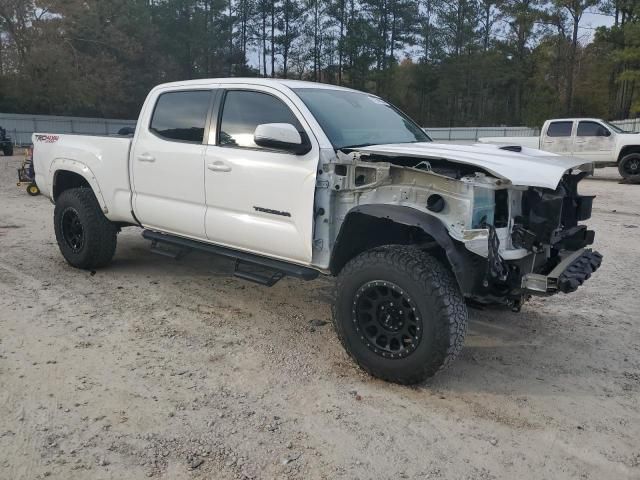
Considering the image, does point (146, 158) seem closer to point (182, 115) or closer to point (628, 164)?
point (182, 115)

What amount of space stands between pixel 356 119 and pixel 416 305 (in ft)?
5.89

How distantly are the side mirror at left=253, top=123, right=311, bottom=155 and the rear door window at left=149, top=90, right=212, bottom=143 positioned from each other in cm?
109

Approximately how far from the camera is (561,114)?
42.0 metres

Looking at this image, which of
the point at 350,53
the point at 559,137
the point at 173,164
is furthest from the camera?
the point at 350,53

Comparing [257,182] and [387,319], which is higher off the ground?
[257,182]

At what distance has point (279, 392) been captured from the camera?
355 cm

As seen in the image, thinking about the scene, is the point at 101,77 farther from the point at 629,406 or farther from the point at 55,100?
the point at 629,406

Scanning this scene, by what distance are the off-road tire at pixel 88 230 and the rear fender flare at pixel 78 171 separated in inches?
5.2

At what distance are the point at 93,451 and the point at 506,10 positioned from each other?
52234mm

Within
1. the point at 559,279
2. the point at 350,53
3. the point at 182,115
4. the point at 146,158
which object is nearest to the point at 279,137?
the point at 182,115

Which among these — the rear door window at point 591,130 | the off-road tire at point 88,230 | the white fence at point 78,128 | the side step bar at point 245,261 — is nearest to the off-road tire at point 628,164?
the rear door window at point 591,130

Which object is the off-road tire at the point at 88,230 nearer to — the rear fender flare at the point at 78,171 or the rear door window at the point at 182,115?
the rear fender flare at the point at 78,171

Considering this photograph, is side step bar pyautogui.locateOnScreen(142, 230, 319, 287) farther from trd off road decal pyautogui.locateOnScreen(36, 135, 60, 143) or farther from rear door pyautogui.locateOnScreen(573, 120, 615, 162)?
rear door pyautogui.locateOnScreen(573, 120, 615, 162)

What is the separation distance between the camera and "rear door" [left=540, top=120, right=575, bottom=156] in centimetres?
1691
